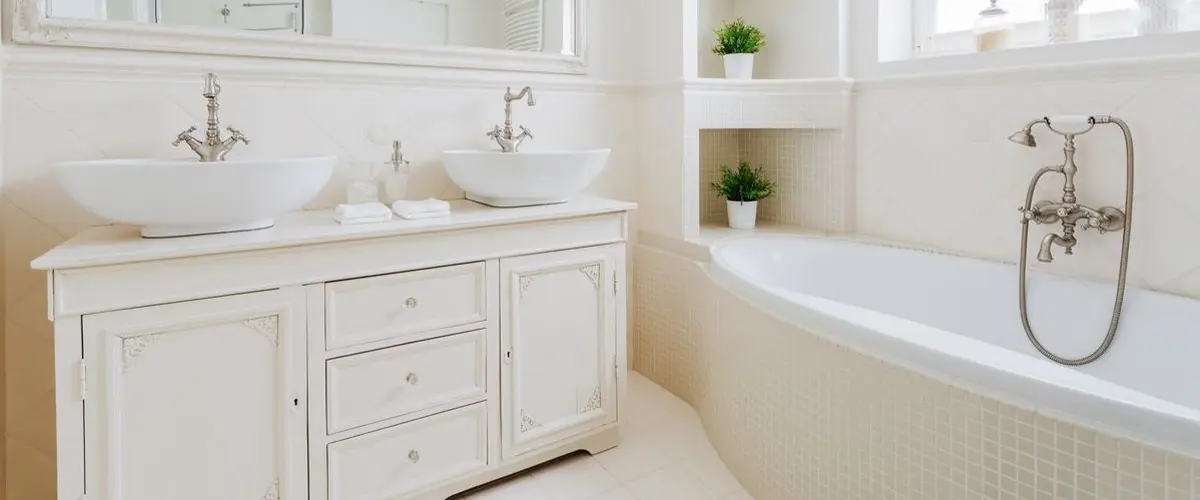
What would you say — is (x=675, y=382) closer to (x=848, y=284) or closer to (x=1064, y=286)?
(x=848, y=284)

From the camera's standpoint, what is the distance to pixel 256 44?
72.2 inches

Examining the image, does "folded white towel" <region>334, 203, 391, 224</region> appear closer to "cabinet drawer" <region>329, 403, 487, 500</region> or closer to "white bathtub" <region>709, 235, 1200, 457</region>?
"cabinet drawer" <region>329, 403, 487, 500</region>

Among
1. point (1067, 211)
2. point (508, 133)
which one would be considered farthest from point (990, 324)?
point (508, 133)

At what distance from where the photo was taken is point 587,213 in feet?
6.37

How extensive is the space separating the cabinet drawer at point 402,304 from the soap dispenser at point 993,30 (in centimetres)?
179

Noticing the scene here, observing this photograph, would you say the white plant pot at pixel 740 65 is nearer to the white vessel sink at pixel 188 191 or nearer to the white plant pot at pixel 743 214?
the white plant pot at pixel 743 214

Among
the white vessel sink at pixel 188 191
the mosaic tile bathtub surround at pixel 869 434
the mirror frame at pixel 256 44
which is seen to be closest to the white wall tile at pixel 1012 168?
the mosaic tile bathtub surround at pixel 869 434

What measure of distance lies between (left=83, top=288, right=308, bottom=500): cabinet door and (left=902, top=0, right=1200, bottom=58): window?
2294 millimetres

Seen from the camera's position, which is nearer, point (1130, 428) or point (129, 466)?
point (1130, 428)

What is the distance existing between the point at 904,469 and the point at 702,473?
0.74 metres

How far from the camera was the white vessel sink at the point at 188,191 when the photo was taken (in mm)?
1311

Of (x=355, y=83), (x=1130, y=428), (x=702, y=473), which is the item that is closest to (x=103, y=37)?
(x=355, y=83)

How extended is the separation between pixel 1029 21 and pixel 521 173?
5.67 feet

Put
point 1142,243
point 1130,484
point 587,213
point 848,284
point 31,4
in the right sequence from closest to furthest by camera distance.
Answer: point 1130,484 → point 31,4 → point 1142,243 → point 587,213 → point 848,284
